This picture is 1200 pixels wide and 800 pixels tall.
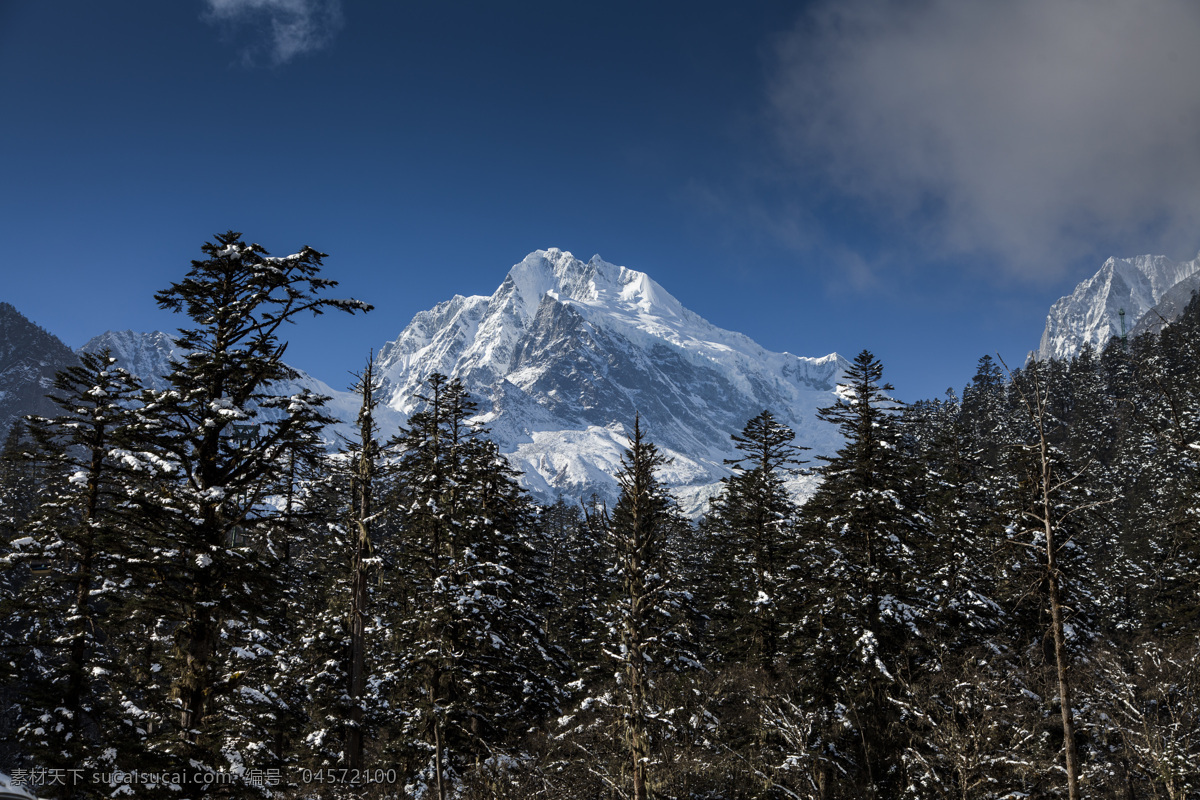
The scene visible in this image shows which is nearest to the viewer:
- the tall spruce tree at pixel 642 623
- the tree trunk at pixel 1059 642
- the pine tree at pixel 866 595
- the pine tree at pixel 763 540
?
the tree trunk at pixel 1059 642

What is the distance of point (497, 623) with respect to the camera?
23.5 metres

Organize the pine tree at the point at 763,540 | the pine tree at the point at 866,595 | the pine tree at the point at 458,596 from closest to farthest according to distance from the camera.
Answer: the pine tree at the point at 458,596, the pine tree at the point at 866,595, the pine tree at the point at 763,540

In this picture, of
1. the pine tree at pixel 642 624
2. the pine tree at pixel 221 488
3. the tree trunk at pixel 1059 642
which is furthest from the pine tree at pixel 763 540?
the pine tree at pixel 221 488

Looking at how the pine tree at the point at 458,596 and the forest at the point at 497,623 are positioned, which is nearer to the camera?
the forest at the point at 497,623

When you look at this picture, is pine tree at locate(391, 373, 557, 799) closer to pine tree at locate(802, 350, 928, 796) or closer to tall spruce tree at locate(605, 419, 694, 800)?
tall spruce tree at locate(605, 419, 694, 800)

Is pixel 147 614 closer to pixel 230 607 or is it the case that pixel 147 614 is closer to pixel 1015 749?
pixel 230 607

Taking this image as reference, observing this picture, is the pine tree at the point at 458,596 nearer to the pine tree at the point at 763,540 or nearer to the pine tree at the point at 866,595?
the pine tree at the point at 763,540

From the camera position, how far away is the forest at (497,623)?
41.3ft

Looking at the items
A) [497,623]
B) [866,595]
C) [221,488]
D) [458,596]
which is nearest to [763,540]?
[866,595]

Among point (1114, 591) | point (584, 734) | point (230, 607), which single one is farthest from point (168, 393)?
point (1114, 591)

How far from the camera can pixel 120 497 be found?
472 inches

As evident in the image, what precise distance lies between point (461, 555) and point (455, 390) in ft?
21.5

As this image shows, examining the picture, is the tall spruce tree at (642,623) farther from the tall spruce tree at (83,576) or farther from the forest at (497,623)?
the tall spruce tree at (83,576)

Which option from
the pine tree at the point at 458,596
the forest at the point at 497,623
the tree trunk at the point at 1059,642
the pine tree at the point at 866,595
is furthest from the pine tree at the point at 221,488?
the pine tree at the point at 866,595
